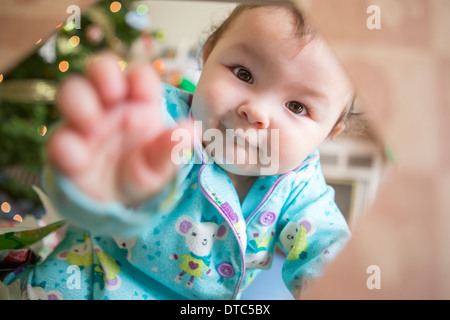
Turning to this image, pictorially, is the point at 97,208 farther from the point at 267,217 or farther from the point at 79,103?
the point at 267,217

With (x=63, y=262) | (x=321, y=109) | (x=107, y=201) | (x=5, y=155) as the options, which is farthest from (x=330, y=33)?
(x=5, y=155)

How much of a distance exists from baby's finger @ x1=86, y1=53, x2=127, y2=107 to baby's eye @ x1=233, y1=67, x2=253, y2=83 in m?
0.24

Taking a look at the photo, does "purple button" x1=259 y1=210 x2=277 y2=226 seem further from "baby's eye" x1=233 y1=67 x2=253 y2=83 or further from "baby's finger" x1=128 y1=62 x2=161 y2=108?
"baby's finger" x1=128 y1=62 x2=161 y2=108

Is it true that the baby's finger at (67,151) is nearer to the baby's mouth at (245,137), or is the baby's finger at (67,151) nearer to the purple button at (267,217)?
the baby's mouth at (245,137)

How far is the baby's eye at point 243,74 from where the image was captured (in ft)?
1.56

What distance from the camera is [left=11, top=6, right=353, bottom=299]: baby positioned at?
27cm

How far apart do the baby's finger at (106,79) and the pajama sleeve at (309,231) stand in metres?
0.38

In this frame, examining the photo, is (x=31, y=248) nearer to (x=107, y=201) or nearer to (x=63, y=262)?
(x=63, y=262)

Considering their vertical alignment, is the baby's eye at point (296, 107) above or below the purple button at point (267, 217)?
above

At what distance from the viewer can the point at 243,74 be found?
0.48 meters

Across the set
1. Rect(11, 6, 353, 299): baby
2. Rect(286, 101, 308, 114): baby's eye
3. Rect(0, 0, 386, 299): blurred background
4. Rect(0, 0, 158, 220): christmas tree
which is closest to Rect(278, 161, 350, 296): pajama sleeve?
Rect(11, 6, 353, 299): baby

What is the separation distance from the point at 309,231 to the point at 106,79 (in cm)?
39

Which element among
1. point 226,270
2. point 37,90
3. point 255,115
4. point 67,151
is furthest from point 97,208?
point 37,90

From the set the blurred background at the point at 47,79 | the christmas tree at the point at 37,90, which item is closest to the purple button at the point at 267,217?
the blurred background at the point at 47,79
